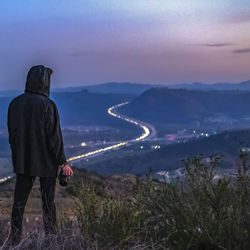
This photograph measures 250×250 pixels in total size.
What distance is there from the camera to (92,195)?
444 centimetres

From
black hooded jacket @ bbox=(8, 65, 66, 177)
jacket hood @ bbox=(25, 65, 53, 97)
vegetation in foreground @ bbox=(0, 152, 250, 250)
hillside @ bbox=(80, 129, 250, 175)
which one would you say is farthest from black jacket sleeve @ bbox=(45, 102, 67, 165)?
hillside @ bbox=(80, 129, 250, 175)

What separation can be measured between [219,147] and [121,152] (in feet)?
115

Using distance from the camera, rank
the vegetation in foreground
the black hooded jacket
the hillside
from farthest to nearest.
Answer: the hillside
the black hooded jacket
the vegetation in foreground

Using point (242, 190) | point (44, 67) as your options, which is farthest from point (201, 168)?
point (44, 67)

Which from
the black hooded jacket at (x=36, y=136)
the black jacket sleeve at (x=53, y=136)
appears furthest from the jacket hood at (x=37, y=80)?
the black jacket sleeve at (x=53, y=136)

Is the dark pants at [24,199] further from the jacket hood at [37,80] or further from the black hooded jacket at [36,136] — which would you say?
the jacket hood at [37,80]

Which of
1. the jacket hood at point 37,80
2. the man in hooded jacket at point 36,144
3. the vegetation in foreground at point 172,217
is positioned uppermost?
the jacket hood at point 37,80

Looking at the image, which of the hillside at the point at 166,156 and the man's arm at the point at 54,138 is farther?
the hillside at the point at 166,156

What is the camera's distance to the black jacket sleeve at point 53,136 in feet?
14.3

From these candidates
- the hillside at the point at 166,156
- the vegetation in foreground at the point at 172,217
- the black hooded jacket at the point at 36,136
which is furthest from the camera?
the hillside at the point at 166,156

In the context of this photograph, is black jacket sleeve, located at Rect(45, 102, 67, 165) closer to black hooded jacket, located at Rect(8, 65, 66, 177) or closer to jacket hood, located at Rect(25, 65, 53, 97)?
black hooded jacket, located at Rect(8, 65, 66, 177)

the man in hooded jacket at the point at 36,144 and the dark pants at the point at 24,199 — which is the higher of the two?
the man in hooded jacket at the point at 36,144

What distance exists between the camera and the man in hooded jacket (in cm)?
436

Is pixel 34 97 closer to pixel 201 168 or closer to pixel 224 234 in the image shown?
pixel 201 168
